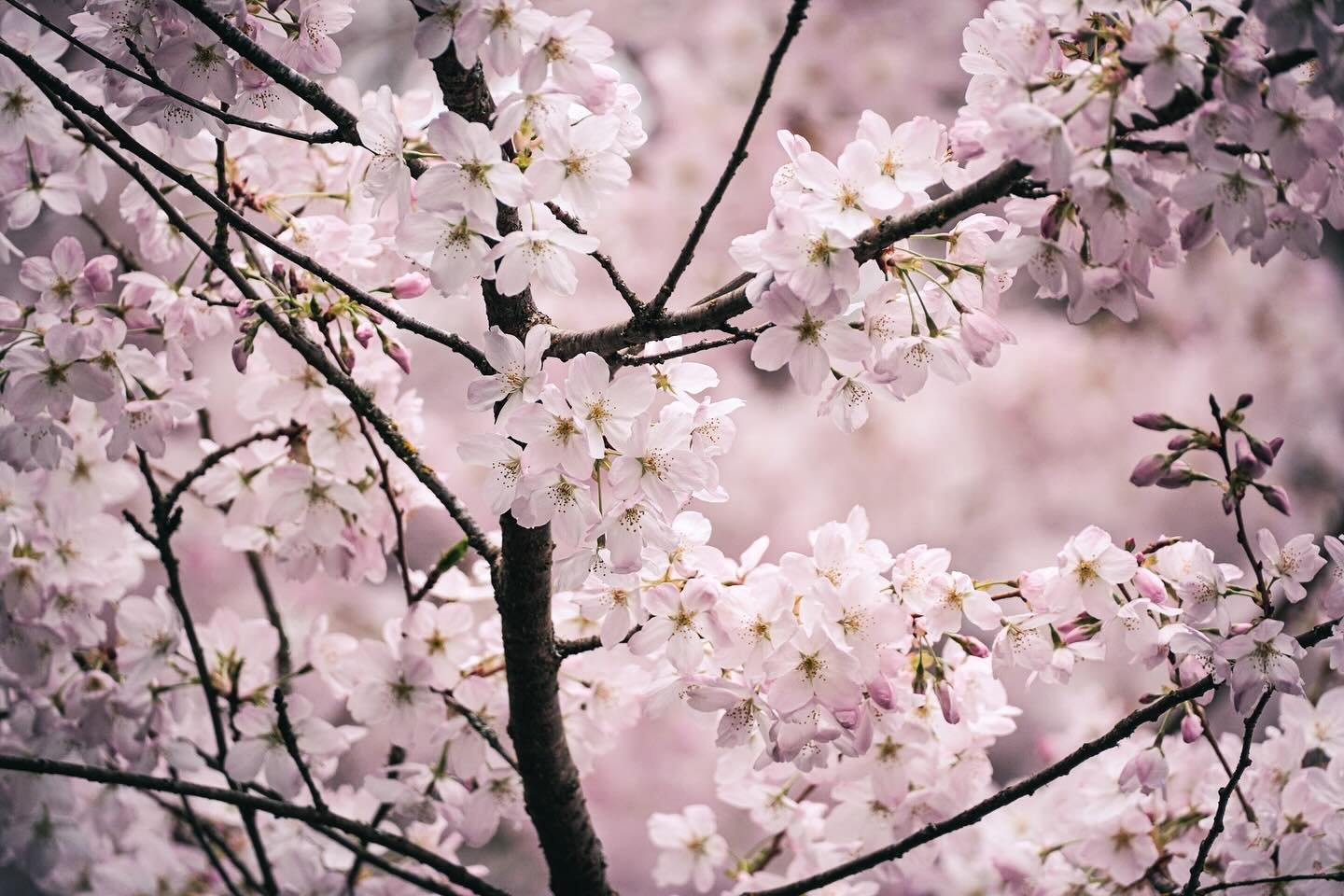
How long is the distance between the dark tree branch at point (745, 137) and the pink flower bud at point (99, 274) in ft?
1.55

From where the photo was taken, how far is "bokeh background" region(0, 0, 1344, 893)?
2035mm

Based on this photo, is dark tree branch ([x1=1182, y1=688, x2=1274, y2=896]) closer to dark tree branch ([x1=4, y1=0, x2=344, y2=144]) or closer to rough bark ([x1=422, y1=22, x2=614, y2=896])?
rough bark ([x1=422, y1=22, x2=614, y2=896])

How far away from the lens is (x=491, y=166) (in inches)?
22.8

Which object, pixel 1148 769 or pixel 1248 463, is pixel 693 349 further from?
pixel 1148 769

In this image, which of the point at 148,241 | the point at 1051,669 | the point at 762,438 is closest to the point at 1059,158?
the point at 1051,669

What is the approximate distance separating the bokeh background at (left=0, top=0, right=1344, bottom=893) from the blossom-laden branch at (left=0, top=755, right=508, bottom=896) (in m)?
1.22

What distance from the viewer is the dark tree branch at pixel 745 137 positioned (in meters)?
0.51

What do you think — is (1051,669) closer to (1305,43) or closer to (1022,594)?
(1022,594)

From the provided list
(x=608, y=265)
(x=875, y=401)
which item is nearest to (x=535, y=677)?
(x=608, y=265)

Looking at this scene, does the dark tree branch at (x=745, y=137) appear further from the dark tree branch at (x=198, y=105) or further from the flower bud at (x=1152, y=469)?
the flower bud at (x=1152, y=469)

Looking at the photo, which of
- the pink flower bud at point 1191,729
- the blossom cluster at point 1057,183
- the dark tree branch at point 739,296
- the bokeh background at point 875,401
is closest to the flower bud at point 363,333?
the dark tree branch at point 739,296

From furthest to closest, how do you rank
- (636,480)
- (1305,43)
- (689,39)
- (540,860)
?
(689,39)
(540,860)
(636,480)
(1305,43)

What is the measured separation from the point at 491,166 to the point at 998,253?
0.97 ft

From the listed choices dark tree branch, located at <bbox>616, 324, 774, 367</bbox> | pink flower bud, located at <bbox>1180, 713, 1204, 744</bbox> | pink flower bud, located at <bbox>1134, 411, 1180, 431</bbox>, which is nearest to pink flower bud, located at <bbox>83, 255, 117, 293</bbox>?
dark tree branch, located at <bbox>616, 324, 774, 367</bbox>
